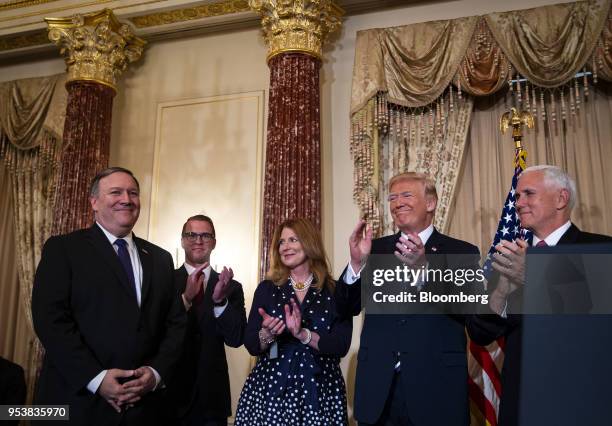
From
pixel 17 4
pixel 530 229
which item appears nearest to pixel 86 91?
pixel 17 4

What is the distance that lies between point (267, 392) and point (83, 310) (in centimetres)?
85

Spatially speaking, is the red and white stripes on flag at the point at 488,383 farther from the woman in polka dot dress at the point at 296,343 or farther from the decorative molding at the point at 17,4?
the decorative molding at the point at 17,4

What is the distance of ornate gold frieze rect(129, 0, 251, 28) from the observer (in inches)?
202

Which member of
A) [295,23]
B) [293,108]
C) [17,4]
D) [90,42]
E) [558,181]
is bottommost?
[558,181]

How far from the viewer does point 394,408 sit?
7.50 feet

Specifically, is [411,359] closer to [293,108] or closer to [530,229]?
[530,229]

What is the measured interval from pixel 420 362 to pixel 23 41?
5.33 meters

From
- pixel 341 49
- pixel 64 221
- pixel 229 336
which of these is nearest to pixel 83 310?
pixel 229 336

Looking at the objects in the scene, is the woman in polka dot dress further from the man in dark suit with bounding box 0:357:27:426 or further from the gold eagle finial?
the man in dark suit with bounding box 0:357:27:426

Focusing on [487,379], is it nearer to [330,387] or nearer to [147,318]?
[330,387]

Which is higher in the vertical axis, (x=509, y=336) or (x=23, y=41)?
(x=23, y=41)

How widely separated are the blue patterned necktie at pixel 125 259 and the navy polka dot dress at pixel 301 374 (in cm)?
58

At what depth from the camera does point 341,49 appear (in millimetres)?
5055

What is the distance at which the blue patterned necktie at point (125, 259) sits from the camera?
2.43 metres
